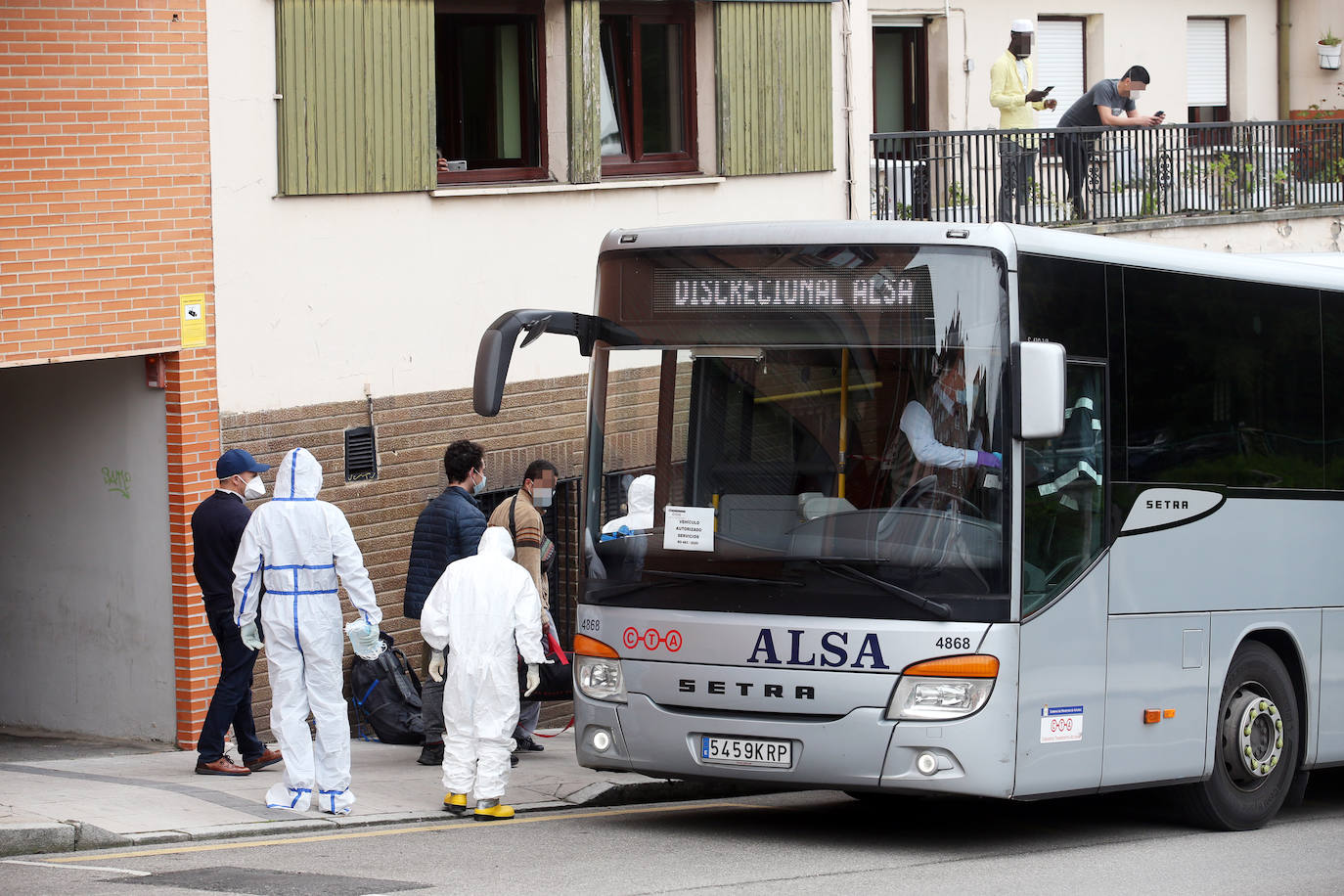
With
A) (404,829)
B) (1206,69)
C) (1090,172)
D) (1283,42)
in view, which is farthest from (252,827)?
(1283,42)

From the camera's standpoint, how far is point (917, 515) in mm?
9227

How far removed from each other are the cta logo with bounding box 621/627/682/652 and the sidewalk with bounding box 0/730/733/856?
1.61m

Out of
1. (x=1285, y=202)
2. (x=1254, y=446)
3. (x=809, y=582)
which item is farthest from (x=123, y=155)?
(x=1285, y=202)

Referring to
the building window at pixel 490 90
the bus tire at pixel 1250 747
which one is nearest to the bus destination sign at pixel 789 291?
the bus tire at pixel 1250 747

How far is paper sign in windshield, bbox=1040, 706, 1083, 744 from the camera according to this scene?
31.1 feet

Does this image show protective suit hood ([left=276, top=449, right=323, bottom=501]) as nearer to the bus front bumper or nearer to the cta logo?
the cta logo

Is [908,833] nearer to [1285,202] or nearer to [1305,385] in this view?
[1305,385]

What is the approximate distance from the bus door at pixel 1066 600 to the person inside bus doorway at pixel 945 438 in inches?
11.2

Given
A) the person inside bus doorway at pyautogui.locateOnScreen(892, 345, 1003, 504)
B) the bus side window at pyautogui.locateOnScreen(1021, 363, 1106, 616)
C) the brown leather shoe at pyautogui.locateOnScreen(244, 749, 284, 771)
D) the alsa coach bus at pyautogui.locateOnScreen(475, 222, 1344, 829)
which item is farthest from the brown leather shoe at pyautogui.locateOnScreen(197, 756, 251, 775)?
the bus side window at pyautogui.locateOnScreen(1021, 363, 1106, 616)

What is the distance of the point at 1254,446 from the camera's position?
1105cm

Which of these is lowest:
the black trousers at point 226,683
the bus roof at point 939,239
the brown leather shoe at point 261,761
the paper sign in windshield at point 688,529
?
the brown leather shoe at point 261,761

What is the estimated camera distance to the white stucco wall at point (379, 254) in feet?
43.0

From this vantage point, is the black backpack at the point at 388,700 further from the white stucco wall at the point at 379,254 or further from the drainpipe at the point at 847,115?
the drainpipe at the point at 847,115

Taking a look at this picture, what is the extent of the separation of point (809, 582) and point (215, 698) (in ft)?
13.2
